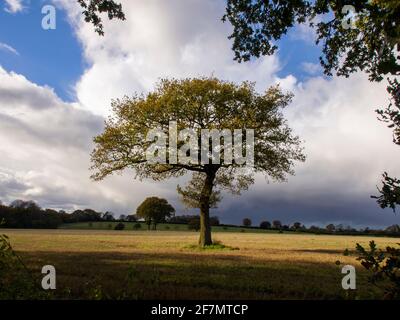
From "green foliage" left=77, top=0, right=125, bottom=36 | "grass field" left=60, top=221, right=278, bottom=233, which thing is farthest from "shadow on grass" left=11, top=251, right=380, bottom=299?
"grass field" left=60, top=221, right=278, bottom=233

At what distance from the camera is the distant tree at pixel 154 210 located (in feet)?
441

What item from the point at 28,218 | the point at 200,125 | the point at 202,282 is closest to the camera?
the point at 202,282

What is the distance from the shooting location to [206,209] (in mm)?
41250

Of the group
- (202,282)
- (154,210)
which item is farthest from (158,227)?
(202,282)

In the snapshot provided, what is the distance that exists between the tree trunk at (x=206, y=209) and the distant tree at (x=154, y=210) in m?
94.2

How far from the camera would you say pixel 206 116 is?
38.6 m

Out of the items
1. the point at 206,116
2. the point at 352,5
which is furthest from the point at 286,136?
the point at 352,5

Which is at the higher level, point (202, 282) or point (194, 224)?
point (202, 282)

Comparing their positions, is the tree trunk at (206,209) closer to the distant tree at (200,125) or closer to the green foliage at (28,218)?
the distant tree at (200,125)

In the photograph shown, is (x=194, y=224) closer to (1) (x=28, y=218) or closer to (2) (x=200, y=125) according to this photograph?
(1) (x=28, y=218)

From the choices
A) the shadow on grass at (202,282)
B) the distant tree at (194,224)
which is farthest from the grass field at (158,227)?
the shadow on grass at (202,282)

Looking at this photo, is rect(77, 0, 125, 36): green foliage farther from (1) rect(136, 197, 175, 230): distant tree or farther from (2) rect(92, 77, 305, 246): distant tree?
(1) rect(136, 197, 175, 230): distant tree

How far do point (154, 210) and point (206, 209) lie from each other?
9512 cm
